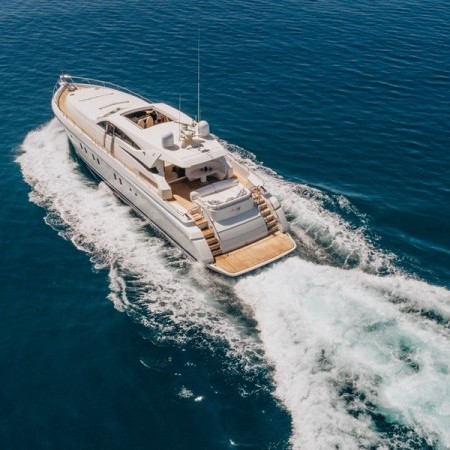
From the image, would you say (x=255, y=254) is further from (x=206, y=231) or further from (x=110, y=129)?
(x=110, y=129)

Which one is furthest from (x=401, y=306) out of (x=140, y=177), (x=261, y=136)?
(x=261, y=136)

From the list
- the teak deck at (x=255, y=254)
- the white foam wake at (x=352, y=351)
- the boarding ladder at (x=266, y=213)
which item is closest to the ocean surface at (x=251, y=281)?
the white foam wake at (x=352, y=351)

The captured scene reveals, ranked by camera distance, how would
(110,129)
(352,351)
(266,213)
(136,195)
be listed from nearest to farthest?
1. (352,351)
2. (266,213)
3. (136,195)
4. (110,129)

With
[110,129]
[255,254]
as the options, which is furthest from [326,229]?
[110,129]

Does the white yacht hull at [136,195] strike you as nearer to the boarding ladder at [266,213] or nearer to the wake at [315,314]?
the wake at [315,314]

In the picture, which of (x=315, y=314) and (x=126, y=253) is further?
(x=126, y=253)

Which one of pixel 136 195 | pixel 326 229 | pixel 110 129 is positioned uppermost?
pixel 110 129
